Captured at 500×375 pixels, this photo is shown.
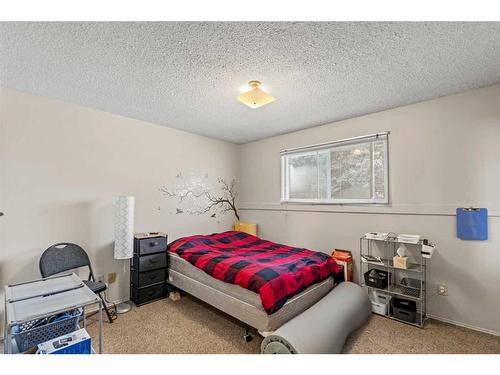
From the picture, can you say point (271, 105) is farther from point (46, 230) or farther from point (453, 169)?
point (46, 230)

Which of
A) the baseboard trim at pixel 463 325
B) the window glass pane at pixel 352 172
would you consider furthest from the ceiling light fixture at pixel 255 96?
the baseboard trim at pixel 463 325

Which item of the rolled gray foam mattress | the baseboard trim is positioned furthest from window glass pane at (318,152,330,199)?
the baseboard trim

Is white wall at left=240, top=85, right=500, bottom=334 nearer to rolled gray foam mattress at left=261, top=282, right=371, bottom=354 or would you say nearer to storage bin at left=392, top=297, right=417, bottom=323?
storage bin at left=392, top=297, right=417, bottom=323

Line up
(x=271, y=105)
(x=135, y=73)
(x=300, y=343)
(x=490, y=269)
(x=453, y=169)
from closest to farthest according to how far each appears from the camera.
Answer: (x=300, y=343) < (x=135, y=73) < (x=490, y=269) < (x=453, y=169) < (x=271, y=105)

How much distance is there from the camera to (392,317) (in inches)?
94.1

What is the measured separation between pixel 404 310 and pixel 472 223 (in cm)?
106

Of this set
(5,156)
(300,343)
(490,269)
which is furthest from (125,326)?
(490,269)

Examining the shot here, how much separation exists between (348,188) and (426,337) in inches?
66.8

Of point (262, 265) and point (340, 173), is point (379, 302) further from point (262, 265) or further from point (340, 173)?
point (340, 173)

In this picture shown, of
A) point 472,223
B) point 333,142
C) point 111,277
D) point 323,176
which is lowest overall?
point 111,277

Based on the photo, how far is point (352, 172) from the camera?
10.0 feet

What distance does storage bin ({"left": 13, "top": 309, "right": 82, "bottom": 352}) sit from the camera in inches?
54.9

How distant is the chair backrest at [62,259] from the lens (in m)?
2.17

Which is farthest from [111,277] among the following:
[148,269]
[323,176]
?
[323,176]
